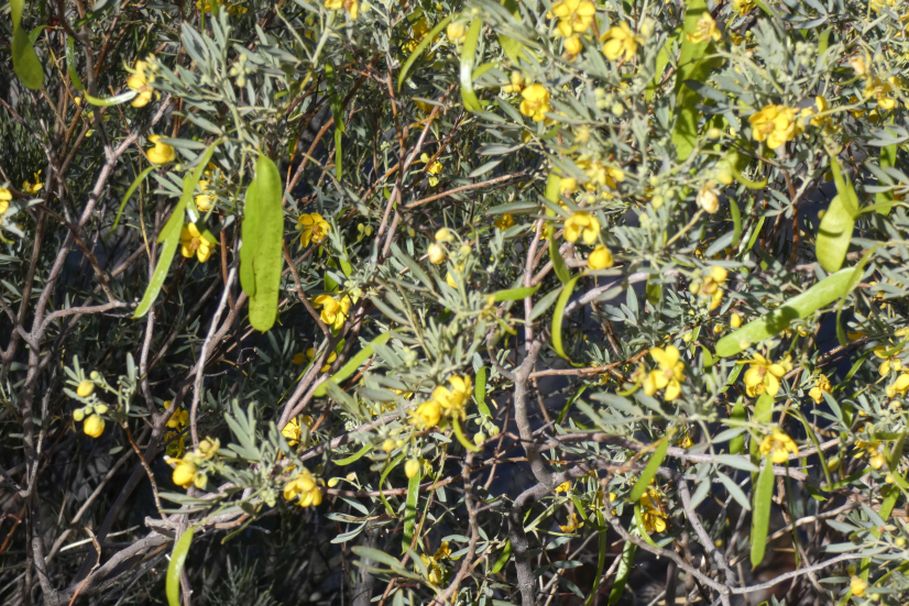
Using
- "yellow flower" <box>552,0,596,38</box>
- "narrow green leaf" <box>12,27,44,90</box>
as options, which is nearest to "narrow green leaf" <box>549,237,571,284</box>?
"yellow flower" <box>552,0,596,38</box>

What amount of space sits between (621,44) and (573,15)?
0.07m

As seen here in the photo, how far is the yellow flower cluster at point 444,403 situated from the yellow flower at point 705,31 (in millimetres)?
517

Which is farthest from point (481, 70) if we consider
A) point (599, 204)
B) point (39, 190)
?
point (39, 190)

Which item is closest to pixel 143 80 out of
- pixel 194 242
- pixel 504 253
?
pixel 194 242

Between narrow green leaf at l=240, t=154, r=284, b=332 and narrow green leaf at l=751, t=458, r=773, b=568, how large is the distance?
705 millimetres

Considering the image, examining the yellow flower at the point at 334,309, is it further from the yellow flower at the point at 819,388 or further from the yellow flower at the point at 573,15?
the yellow flower at the point at 819,388

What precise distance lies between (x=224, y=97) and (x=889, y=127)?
983mm

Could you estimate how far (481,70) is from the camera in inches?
50.1

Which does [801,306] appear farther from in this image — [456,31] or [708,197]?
[456,31]

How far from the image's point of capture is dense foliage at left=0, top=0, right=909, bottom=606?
3.87 feet

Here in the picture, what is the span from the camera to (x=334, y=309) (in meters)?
1.48

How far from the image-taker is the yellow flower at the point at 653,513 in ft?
5.64

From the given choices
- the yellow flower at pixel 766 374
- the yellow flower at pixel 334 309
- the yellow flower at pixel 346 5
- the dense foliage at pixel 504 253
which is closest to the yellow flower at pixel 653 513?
the dense foliage at pixel 504 253

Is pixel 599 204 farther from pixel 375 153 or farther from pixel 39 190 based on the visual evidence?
pixel 39 190
